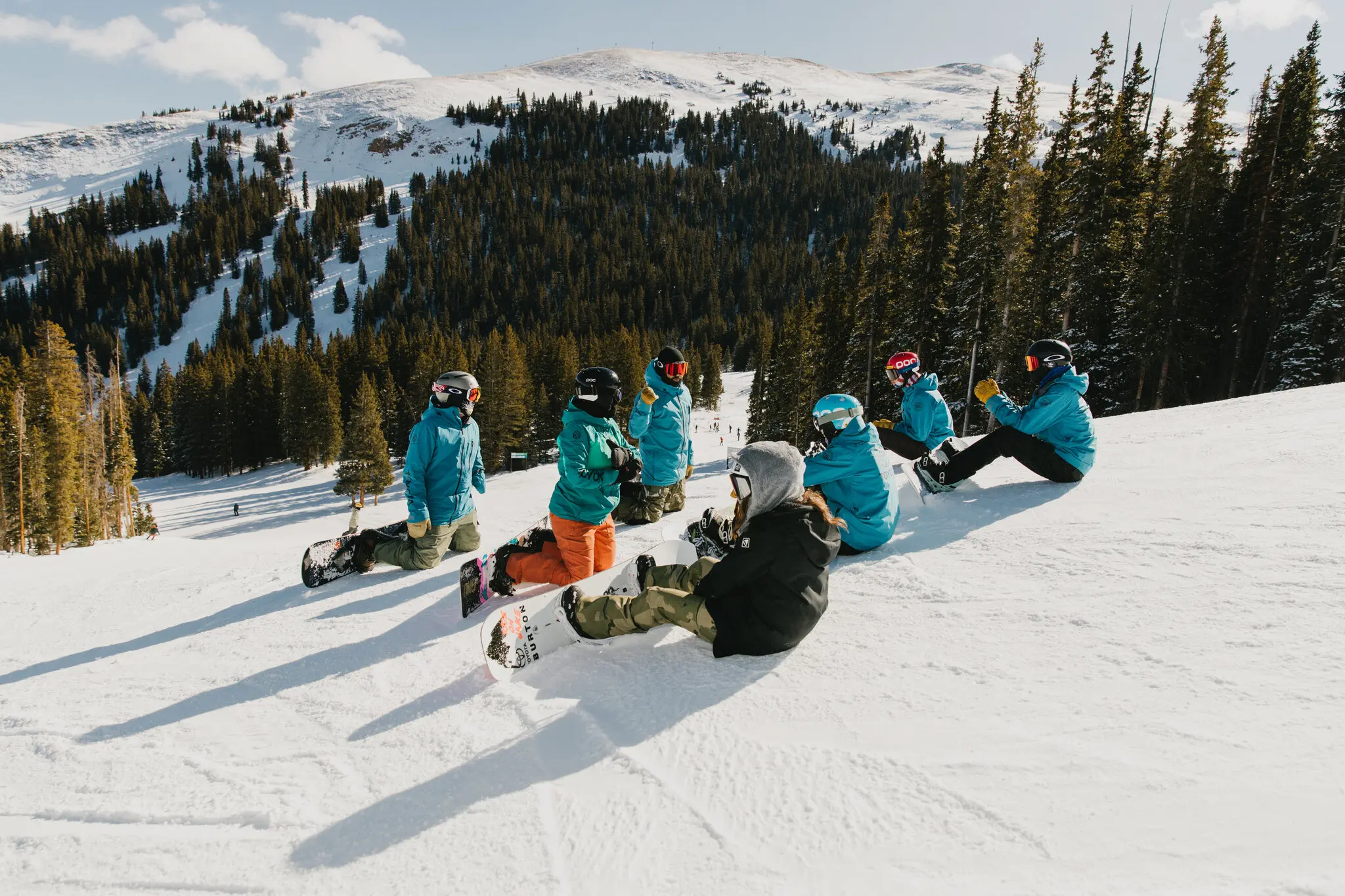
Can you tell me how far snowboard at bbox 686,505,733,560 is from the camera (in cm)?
470

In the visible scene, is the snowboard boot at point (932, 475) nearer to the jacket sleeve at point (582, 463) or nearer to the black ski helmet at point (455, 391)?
the jacket sleeve at point (582, 463)

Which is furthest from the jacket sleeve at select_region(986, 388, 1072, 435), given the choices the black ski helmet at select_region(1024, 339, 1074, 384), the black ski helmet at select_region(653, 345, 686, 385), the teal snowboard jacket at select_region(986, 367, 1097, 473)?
the black ski helmet at select_region(653, 345, 686, 385)

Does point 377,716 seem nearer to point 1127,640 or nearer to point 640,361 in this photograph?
point 1127,640

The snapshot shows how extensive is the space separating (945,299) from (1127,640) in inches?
1049

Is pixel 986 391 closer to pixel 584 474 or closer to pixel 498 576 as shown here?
pixel 584 474

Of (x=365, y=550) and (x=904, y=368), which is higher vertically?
(x=904, y=368)

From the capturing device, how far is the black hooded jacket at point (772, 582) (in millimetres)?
3361

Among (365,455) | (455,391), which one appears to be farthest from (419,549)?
(365,455)

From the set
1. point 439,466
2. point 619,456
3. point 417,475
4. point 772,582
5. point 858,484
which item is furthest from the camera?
point 439,466

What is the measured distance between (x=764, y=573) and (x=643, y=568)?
1049 millimetres

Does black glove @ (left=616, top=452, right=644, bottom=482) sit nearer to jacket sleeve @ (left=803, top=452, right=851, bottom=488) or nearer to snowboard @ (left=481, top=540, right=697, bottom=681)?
snowboard @ (left=481, top=540, right=697, bottom=681)

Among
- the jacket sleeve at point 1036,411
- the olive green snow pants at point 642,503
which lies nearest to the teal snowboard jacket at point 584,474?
the olive green snow pants at point 642,503

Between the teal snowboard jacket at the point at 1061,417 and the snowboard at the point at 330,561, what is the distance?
6285 millimetres

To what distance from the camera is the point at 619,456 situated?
204 inches
